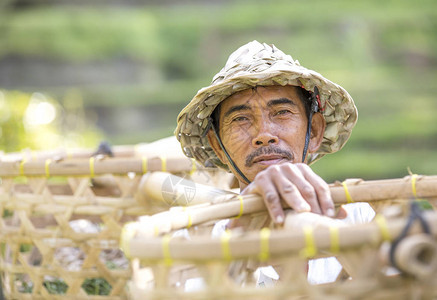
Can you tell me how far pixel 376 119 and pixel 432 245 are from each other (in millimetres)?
6531

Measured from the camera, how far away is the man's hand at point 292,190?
30.5 inches

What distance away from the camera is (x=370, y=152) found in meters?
6.53

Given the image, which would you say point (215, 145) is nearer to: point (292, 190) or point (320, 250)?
point (292, 190)

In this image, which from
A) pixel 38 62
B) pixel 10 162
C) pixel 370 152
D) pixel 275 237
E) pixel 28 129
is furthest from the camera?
pixel 38 62

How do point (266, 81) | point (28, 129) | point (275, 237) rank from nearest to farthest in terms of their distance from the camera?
1. point (275, 237)
2. point (266, 81)
3. point (28, 129)

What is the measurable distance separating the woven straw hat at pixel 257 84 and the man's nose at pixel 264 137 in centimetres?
9

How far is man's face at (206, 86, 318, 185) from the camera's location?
117 centimetres

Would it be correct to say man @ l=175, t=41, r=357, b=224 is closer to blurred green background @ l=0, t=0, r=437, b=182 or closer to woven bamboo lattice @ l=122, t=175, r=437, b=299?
woven bamboo lattice @ l=122, t=175, r=437, b=299

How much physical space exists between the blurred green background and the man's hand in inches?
206

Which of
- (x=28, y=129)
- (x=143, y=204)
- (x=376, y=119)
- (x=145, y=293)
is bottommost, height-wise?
(x=145, y=293)

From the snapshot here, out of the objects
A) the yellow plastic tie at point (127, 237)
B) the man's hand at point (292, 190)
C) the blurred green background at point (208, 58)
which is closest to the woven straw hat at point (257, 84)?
the man's hand at point (292, 190)

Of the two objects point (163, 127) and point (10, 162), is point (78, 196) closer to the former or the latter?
point (10, 162)

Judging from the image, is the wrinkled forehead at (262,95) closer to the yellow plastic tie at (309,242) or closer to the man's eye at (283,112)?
the man's eye at (283,112)

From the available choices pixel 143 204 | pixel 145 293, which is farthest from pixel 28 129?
pixel 145 293
